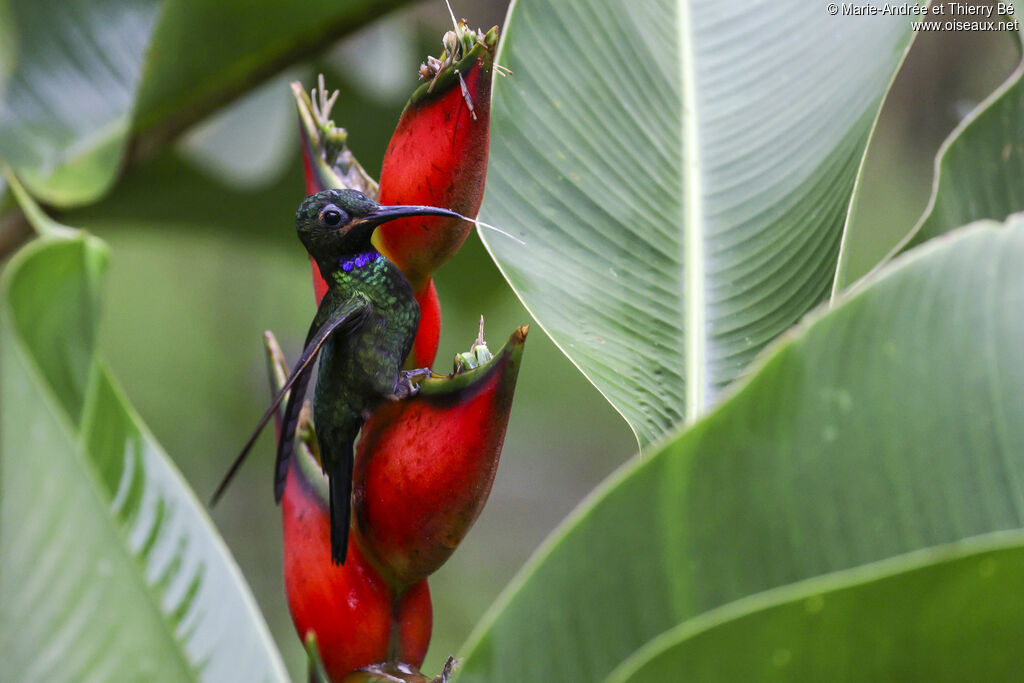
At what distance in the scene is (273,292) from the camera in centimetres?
103

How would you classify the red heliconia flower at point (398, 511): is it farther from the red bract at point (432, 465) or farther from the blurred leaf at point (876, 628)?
the blurred leaf at point (876, 628)

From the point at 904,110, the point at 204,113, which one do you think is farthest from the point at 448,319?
the point at 904,110

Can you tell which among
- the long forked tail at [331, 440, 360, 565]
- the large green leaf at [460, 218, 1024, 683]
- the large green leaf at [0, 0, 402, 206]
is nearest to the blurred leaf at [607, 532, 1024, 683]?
the large green leaf at [460, 218, 1024, 683]

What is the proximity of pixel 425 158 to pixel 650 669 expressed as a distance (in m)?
0.19

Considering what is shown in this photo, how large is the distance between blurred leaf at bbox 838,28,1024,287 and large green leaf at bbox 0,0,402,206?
474 mm

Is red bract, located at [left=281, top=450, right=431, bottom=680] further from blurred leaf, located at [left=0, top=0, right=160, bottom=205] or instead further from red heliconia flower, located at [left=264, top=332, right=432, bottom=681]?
blurred leaf, located at [left=0, top=0, right=160, bottom=205]

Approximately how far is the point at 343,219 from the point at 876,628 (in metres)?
0.21

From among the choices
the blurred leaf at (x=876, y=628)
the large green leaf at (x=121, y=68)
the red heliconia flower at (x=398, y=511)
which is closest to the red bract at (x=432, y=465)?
the red heliconia flower at (x=398, y=511)

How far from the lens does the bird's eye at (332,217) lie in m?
0.31

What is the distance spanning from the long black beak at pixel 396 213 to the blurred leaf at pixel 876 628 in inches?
6.5

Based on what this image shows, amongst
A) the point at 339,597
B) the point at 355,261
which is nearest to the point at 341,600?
the point at 339,597

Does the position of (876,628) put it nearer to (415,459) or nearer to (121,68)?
(415,459)

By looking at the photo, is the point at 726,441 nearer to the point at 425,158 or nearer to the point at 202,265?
the point at 425,158

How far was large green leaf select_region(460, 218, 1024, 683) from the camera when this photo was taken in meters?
0.21
